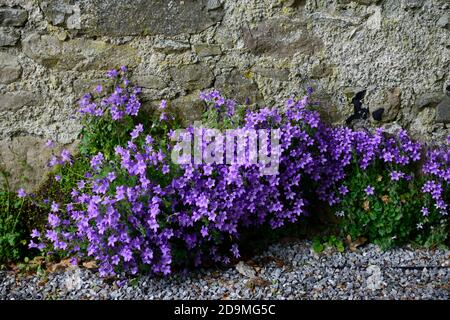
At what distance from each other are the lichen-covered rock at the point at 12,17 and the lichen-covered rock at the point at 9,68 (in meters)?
0.21

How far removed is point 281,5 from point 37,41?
164cm

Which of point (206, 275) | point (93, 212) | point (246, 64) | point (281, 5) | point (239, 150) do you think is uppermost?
point (281, 5)

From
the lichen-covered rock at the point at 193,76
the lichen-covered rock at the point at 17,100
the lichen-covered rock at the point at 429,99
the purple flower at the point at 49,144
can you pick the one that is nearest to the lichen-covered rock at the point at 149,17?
the lichen-covered rock at the point at 193,76

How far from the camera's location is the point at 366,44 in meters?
4.09

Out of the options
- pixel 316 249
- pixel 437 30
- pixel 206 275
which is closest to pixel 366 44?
pixel 437 30

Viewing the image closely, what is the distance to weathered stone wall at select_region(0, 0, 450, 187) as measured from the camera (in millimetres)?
4035

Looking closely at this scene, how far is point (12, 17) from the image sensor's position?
Answer: 158 inches

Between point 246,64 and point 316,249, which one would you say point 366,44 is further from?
point 316,249

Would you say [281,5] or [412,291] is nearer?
[412,291]

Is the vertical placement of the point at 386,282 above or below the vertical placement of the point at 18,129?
below

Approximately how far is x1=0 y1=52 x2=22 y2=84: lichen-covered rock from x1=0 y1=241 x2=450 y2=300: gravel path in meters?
1.30

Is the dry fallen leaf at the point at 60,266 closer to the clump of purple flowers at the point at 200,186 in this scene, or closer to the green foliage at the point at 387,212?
the clump of purple flowers at the point at 200,186

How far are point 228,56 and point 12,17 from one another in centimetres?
144

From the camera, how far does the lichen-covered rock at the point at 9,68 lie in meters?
4.11
